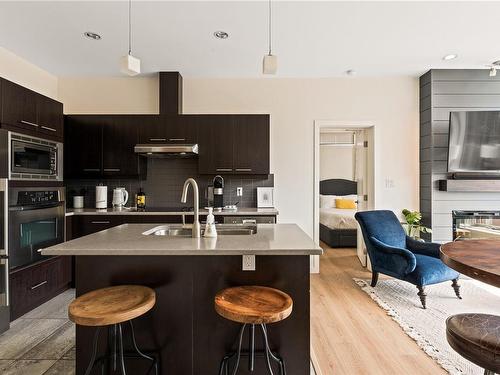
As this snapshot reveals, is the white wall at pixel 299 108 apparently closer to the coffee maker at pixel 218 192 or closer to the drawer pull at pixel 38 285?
the coffee maker at pixel 218 192

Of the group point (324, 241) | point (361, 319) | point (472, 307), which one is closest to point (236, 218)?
point (361, 319)

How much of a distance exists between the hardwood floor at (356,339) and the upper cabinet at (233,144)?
176 centimetres

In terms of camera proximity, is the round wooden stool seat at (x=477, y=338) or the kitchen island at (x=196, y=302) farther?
the kitchen island at (x=196, y=302)

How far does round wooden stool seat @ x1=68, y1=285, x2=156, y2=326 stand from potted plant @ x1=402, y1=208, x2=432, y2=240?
3.56 metres

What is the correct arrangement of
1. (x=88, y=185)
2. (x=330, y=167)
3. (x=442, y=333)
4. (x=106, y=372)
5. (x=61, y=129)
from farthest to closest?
(x=330, y=167)
(x=88, y=185)
(x=61, y=129)
(x=442, y=333)
(x=106, y=372)

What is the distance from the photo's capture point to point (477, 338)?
1.19 meters

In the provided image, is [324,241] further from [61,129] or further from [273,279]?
[61,129]

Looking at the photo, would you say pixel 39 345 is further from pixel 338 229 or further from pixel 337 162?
pixel 337 162

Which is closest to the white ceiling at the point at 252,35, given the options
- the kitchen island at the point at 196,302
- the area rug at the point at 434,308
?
the kitchen island at the point at 196,302

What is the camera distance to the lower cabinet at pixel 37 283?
2.63 meters

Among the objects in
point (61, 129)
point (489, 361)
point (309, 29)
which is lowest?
point (489, 361)

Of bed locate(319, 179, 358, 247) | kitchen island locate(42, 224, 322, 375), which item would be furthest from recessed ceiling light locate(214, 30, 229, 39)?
bed locate(319, 179, 358, 247)

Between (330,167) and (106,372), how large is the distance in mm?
6592

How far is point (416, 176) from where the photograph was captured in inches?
162
